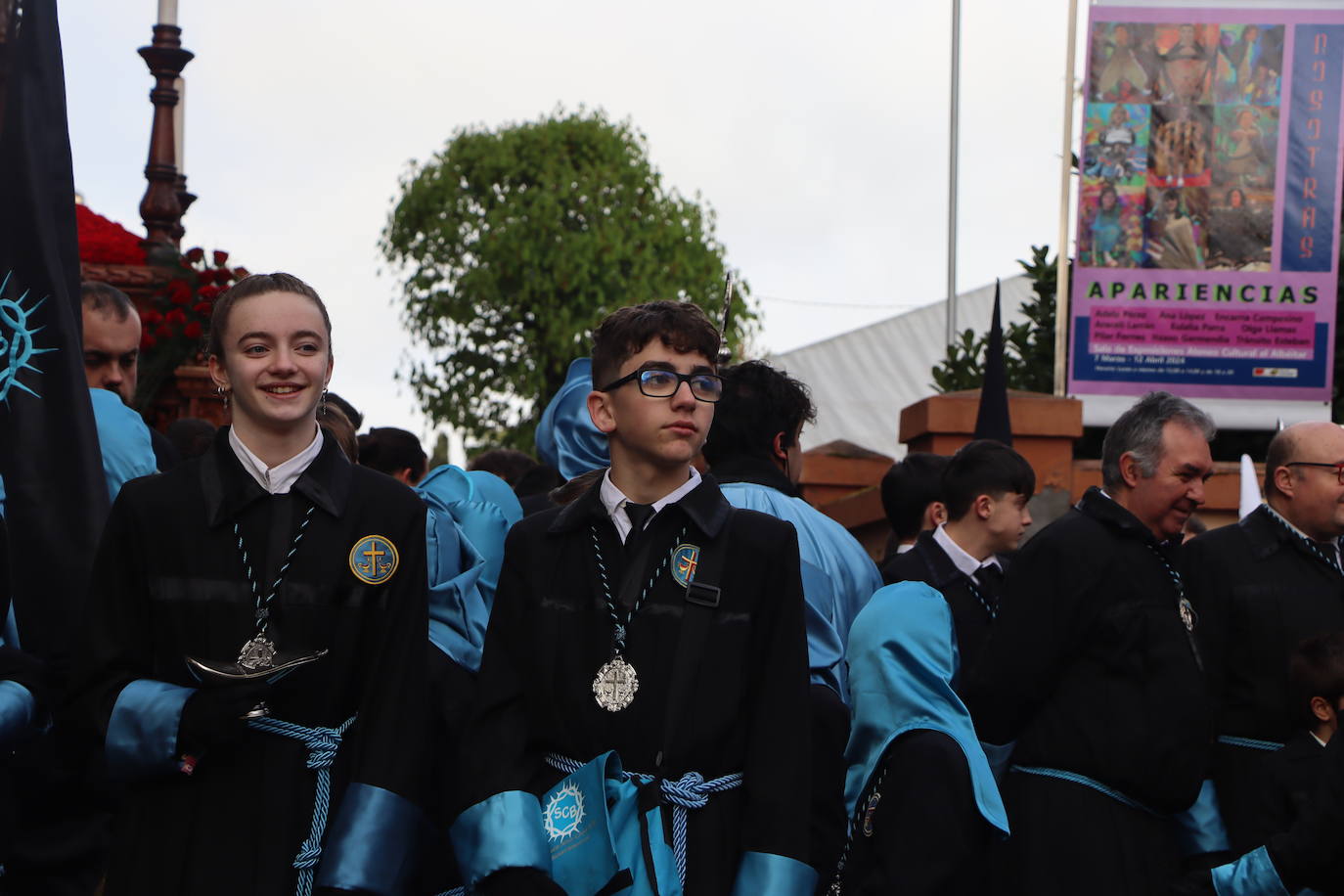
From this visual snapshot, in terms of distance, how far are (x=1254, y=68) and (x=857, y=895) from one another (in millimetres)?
8592

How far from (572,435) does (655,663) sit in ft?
10.1

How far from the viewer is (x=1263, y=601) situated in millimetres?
5461

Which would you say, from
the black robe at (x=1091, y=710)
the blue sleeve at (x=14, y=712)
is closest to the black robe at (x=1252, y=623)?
the black robe at (x=1091, y=710)

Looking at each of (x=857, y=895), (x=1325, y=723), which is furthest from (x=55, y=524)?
(x=1325, y=723)

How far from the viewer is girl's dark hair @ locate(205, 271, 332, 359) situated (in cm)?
366

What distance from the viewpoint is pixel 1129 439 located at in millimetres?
5410

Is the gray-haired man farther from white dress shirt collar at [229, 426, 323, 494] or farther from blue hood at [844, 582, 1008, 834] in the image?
white dress shirt collar at [229, 426, 323, 494]

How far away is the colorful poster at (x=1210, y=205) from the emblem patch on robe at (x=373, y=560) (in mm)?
8290

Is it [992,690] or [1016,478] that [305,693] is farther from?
[1016,478]

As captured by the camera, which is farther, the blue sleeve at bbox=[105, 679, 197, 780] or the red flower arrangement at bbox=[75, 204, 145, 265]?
the red flower arrangement at bbox=[75, 204, 145, 265]

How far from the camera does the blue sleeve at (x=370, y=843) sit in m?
3.38

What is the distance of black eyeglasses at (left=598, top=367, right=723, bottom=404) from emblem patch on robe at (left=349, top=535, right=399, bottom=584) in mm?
616

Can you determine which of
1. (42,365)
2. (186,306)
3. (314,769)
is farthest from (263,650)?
(186,306)

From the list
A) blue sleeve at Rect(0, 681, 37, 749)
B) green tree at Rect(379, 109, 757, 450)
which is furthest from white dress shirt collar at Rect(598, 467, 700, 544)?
green tree at Rect(379, 109, 757, 450)
